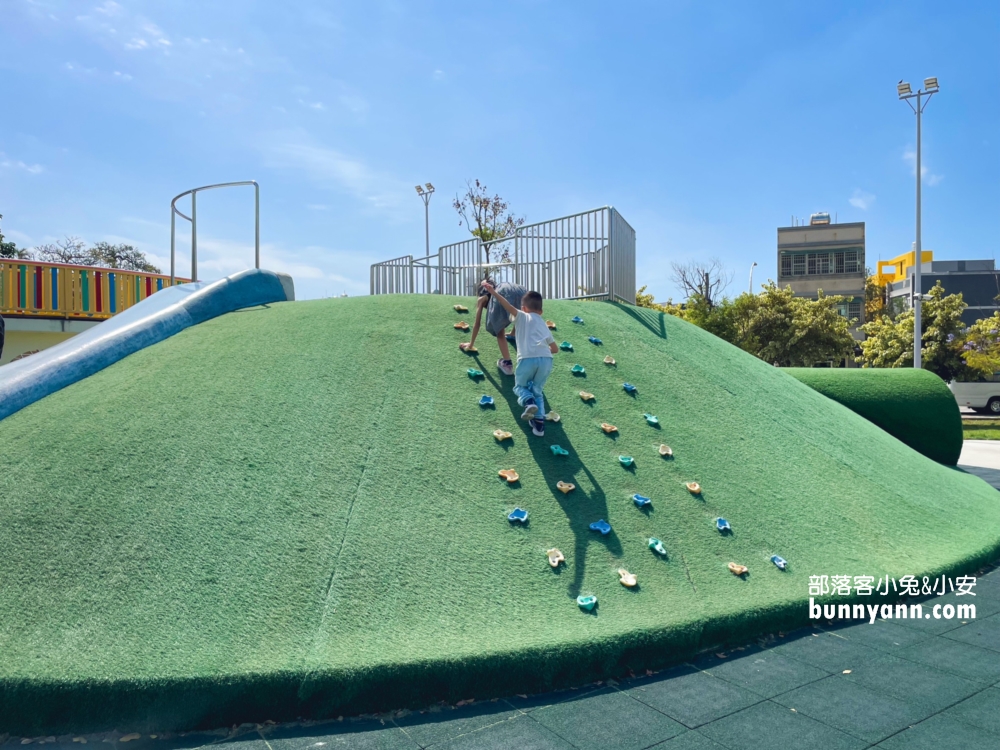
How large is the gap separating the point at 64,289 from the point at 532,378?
14.1 m

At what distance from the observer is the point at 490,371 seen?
664 centimetres

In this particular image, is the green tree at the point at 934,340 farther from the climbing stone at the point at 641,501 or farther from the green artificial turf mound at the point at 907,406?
the climbing stone at the point at 641,501

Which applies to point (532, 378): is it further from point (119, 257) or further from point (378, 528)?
point (119, 257)

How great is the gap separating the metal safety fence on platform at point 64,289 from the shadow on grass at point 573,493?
11913mm

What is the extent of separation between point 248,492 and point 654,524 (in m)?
2.96

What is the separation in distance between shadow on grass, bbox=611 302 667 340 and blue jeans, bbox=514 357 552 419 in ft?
11.8

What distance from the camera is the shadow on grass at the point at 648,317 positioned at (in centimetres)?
916

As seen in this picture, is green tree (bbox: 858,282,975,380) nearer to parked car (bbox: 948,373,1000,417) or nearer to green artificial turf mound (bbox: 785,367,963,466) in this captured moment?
parked car (bbox: 948,373,1000,417)

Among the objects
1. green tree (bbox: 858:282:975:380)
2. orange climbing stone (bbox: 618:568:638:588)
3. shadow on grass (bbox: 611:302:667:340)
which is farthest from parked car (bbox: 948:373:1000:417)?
orange climbing stone (bbox: 618:568:638:588)

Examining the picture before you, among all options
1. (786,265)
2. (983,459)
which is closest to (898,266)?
(786,265)

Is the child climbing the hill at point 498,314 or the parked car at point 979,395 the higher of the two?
the child climbing the hill at point 498,314

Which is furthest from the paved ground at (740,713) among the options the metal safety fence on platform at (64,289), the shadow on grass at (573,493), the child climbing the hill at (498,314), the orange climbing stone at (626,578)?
the metal safety fence on platform at (64,289)

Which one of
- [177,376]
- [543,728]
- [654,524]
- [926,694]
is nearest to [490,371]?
[654,524]

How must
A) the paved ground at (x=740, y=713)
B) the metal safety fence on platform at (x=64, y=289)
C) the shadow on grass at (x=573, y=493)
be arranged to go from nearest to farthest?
the paved ground at (x=740, y=713)
the shadow on grass at (x=573, y=493)
the metal safety fence on platform at (x=64, y=289)
